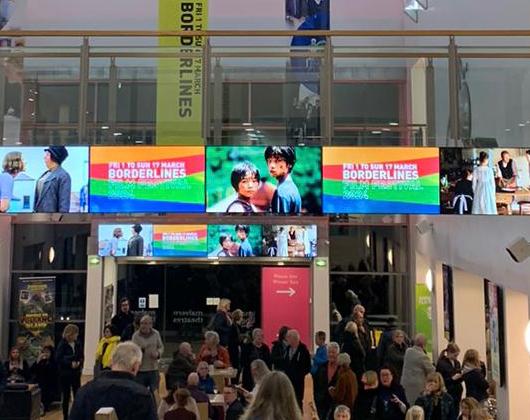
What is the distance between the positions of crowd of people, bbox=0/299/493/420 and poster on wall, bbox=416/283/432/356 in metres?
3.83

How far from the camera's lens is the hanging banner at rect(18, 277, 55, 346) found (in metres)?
13.9

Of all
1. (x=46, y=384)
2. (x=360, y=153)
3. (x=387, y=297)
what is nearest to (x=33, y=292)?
(x=46, y=384)

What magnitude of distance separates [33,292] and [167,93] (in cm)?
857

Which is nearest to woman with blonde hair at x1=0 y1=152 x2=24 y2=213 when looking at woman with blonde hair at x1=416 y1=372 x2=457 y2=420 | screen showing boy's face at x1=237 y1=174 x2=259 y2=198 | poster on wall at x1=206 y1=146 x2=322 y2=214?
poster on wall at x1=206 y1=146 x2=322 y2=214

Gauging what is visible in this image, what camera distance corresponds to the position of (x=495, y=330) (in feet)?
27.8

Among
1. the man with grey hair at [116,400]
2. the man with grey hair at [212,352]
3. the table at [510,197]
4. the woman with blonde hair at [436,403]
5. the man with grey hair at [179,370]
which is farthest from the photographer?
the man with grey hair at [212,352]

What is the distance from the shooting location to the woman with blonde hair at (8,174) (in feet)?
21.3

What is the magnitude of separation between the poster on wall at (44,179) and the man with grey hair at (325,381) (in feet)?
10.0

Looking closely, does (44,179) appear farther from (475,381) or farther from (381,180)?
(475,381)

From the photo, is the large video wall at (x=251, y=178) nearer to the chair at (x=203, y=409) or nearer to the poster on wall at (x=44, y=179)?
the poster on wall at (x=44, y=179)

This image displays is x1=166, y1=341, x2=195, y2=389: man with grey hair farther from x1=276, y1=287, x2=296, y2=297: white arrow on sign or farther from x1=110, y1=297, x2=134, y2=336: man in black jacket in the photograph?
x1=276, y1=287, x2=296, y2=297: white arrow on sign

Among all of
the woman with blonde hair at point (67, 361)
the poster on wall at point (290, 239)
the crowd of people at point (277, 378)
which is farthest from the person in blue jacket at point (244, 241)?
the woman with blonde hair at point (67, 361)

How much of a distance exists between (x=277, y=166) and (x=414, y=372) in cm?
283

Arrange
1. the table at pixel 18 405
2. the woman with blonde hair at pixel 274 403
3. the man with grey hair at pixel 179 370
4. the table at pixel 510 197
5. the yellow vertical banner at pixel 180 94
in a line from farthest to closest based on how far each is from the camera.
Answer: the table at pixel 18 405 → the man with grey hair at pixel 179 370 → the yellow vertical banner at pixel 180 94 → the table at pixel 510 197 → the woman with blonde hair at pixel 274 403
